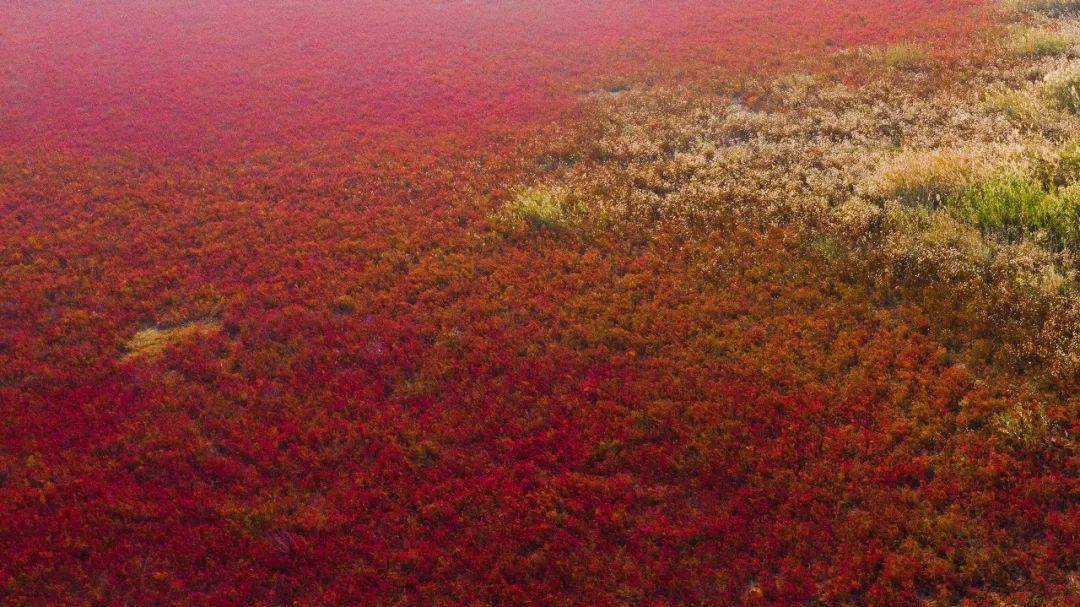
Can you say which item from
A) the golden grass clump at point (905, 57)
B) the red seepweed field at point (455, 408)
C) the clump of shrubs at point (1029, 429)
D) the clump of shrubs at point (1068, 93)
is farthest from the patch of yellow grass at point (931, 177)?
the golden grass clump at point (905, 57)

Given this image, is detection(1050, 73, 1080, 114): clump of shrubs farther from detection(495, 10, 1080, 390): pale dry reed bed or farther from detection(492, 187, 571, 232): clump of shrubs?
detection(492, 187, 571, 232): clump of shrubs

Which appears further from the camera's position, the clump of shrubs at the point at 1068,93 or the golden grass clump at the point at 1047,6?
the golden grass clump at the point at 1047,6

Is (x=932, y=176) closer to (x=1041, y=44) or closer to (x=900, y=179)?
(x=900, y=179)

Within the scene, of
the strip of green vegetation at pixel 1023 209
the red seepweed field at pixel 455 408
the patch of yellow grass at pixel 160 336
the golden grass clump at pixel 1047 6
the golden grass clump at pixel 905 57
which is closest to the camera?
the red seepweed field at pixel 455 408

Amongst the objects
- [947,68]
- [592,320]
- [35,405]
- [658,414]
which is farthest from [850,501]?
[947,68]

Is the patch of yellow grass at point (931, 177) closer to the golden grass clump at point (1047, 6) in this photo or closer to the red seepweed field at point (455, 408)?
the red seepweed field at point (455, 408)

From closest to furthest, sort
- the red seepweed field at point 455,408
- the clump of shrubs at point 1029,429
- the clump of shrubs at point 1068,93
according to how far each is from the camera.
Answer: the red seepweed field at point 455,408 → the clump of shrubs at point 1029,429 → the clump of shrubs at point 1068,93
